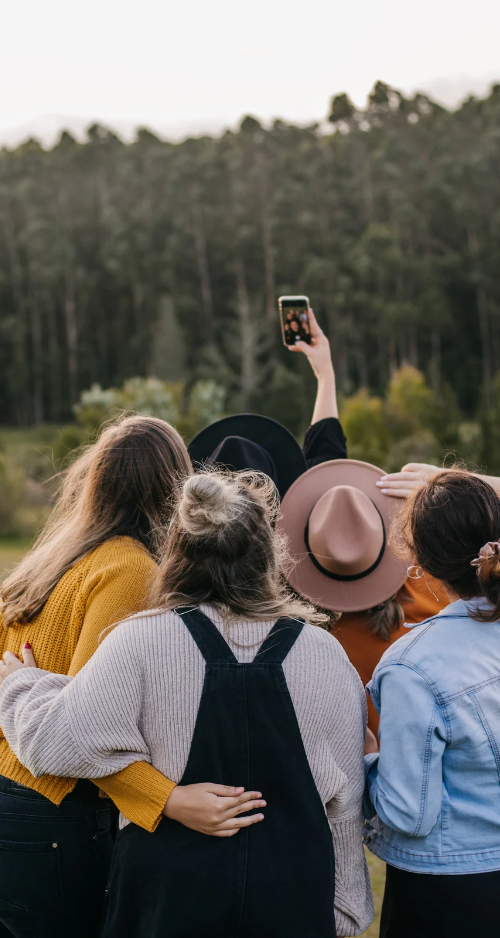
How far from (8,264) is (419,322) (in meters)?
21.0

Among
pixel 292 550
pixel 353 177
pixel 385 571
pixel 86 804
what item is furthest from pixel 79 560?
pixel 353 177

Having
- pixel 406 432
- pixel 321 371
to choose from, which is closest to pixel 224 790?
pixel 321 371

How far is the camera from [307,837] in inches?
61.7

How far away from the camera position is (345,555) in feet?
7.41

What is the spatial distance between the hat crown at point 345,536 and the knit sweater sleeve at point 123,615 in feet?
1.90

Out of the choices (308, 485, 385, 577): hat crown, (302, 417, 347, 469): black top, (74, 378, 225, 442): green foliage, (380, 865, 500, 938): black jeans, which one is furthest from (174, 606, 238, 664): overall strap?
(74, 378, 225, 442): green foliage

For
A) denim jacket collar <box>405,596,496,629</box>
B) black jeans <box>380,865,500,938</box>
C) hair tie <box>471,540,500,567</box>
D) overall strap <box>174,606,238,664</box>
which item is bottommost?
black jeans <box>380,865,500,938</box>

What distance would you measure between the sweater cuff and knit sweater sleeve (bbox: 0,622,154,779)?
2 centimetres

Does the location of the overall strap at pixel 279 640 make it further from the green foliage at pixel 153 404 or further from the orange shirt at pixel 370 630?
the green foliage at pixel 153 404

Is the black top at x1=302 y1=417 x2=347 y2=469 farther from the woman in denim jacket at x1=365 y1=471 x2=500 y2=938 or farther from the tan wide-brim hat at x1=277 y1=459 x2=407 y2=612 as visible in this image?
the woman in denim jacket at x1=365 y1=471 x2=500 y2=938

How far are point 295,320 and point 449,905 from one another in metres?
1.98

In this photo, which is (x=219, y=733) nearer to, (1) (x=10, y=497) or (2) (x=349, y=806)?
(2) (x=349, y=806)

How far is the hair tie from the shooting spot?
165cm

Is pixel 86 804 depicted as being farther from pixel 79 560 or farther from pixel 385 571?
pixel 385 571
